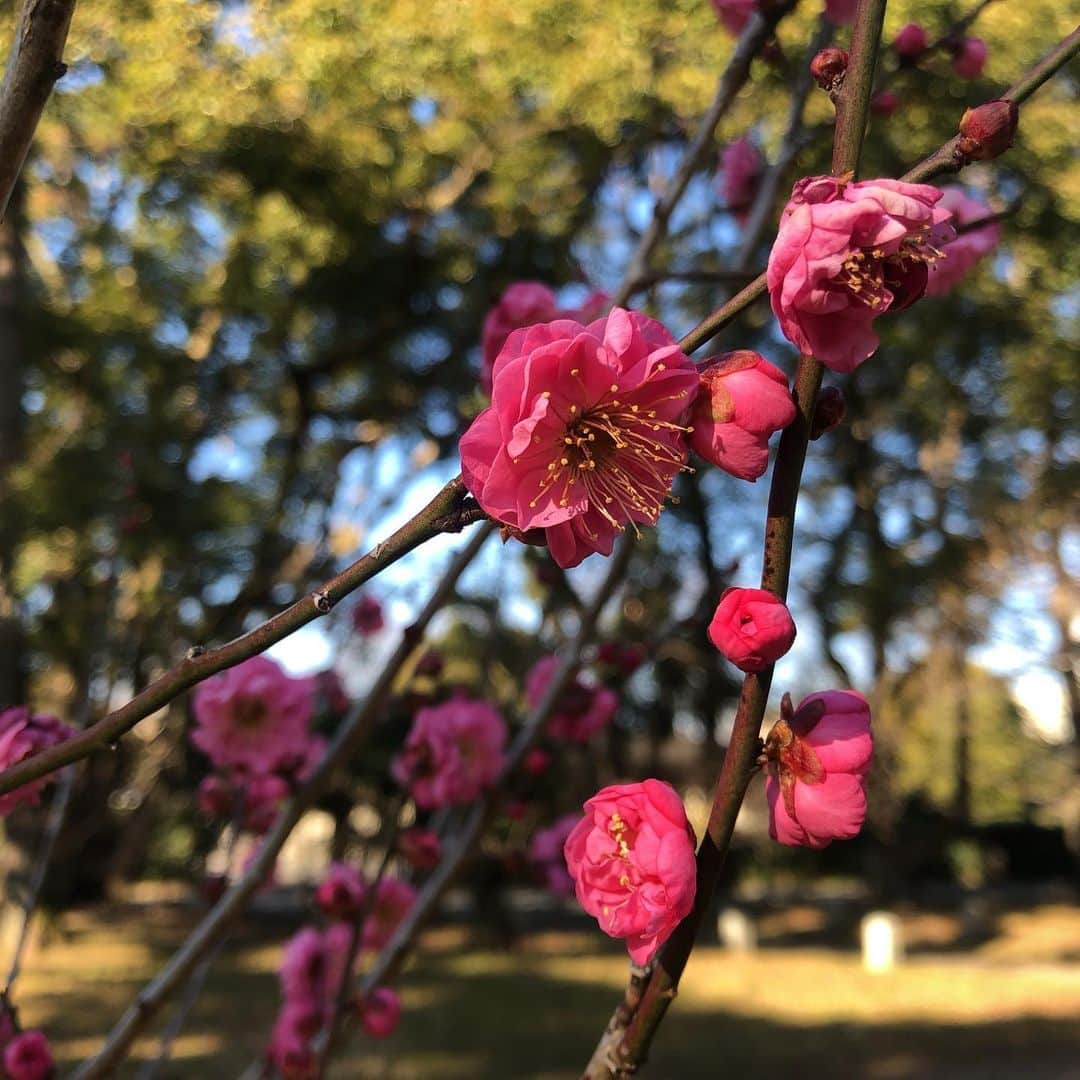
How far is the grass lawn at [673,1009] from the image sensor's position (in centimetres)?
674

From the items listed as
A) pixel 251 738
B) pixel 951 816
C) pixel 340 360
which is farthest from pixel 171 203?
pixel 951 816

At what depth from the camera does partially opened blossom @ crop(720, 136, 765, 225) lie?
6.04 feet

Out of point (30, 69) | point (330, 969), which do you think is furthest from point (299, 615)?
point (330, 969)

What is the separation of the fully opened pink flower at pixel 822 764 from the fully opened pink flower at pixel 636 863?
0.24 feet

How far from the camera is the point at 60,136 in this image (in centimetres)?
821

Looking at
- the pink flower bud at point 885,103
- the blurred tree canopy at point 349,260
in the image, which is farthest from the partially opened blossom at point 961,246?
the blurred tree canopy at point 349,260

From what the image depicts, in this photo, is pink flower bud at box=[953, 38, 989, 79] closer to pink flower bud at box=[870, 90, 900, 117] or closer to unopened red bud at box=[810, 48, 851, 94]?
pink flower bud at box=[870, 90, 900, 117]

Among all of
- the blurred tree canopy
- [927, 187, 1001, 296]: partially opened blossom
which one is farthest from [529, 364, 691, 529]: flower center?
the blurred tree canopy

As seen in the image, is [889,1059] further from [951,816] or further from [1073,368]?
[951,816]

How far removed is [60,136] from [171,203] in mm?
1727

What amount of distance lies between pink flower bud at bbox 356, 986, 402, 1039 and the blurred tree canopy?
373cm

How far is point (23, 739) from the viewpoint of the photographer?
3.05 feet

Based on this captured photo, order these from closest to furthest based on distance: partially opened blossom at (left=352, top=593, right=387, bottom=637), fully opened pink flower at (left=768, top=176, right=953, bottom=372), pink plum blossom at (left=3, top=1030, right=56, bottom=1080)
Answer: fully opened pink flower at (left=768, top=176, right=953, bottom=372) → pink plum blossom at (left=3, top=1030, right=56, bottom=1080) → partially opened blossom at (left=352, top=593, right=387, bottom=637)

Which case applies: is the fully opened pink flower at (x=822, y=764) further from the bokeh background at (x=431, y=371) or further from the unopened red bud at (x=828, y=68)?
the bokeh background at (x=431, y=371)
